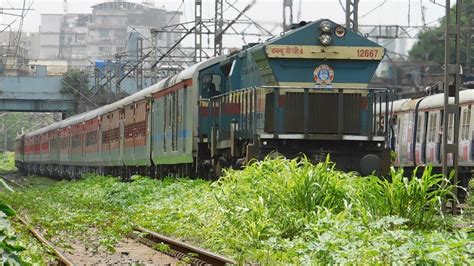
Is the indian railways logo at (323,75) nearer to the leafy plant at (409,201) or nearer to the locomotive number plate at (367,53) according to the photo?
the locomotive number plate at (367,53)

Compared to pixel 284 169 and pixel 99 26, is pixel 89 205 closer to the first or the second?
pixel 284 169

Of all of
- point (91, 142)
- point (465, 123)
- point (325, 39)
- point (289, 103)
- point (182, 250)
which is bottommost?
point (182, 250)

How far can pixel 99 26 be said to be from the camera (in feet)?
546

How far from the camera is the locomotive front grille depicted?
1869 cm

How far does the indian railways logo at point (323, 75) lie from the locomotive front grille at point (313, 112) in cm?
43

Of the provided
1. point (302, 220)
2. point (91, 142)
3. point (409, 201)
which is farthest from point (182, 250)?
point (91, 142)

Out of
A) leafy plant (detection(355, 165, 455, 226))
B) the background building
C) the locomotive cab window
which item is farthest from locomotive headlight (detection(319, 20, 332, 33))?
the background building

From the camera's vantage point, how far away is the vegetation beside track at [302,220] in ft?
29.5

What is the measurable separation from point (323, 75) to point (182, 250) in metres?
7.78

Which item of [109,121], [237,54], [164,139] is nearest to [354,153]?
[237,54]

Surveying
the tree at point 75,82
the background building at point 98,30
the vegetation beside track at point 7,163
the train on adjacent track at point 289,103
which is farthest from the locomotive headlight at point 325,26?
the background building at point 98,30

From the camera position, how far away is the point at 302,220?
486 inches

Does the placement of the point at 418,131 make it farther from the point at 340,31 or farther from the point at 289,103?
the point at 289,103

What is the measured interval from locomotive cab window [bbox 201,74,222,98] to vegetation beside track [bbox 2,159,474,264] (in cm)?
448
